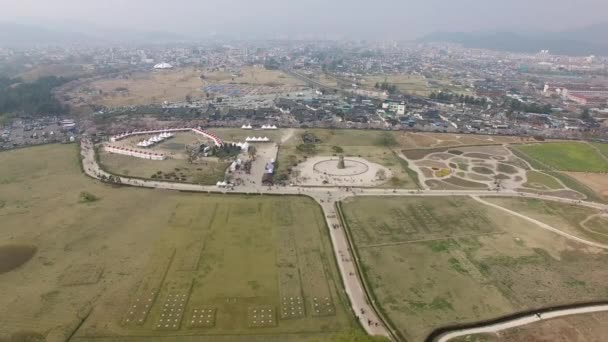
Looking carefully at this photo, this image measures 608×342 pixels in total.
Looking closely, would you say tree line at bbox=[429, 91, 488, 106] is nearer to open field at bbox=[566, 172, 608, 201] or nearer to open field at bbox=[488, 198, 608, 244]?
open field at bbox=[566, 172, 608, 201]

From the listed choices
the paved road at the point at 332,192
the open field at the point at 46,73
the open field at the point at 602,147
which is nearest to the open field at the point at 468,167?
the paved road at the point at 332,192

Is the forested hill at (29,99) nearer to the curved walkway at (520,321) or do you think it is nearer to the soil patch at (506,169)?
the soil patch at (506,169)

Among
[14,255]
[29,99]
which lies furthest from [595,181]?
[29,99]

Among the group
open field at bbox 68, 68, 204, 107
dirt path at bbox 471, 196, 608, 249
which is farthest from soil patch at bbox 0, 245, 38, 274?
open field at bbox 68, 68, 204, 107

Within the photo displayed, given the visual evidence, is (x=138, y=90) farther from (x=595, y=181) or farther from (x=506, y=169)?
(x=595, y=181)

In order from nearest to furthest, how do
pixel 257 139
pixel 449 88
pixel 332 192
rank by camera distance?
pixel 332 192, pixel 257 139, pixel 449 88

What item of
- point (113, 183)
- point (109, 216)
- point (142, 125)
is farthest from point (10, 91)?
point (109, 216)

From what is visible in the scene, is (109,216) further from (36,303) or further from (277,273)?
(277,273)
